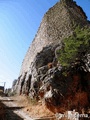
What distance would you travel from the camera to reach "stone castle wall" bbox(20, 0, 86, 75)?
81.8 ft

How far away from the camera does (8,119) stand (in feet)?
38.0

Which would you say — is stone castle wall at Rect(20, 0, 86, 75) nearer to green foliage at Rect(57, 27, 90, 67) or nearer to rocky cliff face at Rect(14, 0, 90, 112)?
rocky cliff face at Rect(14, 0, 90, 112)

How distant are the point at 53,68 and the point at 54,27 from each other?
12.6 metres

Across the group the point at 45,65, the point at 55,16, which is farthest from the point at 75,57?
the point at 55,16

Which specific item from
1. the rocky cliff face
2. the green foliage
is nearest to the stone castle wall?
the rocky cliff face

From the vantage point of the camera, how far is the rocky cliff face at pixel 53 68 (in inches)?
532

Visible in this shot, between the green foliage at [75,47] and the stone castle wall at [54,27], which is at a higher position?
the stone castle wall at [54,27]

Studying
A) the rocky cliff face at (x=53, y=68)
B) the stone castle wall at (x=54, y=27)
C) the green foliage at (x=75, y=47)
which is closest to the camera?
the rocky cliff face at (x=53, y=68)

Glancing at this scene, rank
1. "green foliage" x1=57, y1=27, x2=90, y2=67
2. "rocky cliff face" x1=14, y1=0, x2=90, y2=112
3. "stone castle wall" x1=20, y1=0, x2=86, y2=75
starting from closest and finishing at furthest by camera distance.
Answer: "rocky cliff face" x1=14, y1=0, x2=90, y2=112 < "green foliage" x1=57, y1=27, x2=90, y2=67 < "stone castle wall" x1=20, y1=0, x2=86, y2=75

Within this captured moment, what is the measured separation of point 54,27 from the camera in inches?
1049

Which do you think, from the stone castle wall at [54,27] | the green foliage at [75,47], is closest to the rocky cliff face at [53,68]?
the stone castle wall at [54,27]

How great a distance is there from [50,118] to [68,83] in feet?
10.4

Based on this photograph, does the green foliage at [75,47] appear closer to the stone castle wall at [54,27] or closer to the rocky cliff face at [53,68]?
the rocky cliff face at [53,68]

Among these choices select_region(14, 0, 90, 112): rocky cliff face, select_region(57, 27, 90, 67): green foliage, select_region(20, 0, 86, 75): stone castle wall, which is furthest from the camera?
select_region(20, 0, 86, 75): stone castle wall
